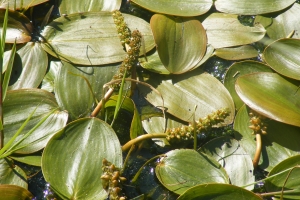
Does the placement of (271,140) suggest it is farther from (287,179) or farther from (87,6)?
(87,6)

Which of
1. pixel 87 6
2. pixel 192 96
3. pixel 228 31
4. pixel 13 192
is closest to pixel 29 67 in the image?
pixel 87 6

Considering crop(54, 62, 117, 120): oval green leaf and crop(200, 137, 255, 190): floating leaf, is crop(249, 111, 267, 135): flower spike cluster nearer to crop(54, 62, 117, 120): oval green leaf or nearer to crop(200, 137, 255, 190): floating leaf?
crop(200, 137, 255, 190): floating leaf

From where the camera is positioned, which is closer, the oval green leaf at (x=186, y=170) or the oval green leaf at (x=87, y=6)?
the oval green leaf at (x=186, y=170)

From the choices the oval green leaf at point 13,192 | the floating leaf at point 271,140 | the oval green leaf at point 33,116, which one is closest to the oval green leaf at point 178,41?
the floating leaf at point 271,140

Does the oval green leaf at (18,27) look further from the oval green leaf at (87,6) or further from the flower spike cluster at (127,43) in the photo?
the flower spike cluster at (127,43)

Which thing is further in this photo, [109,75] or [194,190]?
[109,75]

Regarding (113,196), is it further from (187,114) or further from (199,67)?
(199,67)

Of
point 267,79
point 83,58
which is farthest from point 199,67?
point 83,58

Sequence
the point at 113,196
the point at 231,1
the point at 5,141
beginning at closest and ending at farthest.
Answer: the point at 113,196
the point at 5,141
the point at 231,1

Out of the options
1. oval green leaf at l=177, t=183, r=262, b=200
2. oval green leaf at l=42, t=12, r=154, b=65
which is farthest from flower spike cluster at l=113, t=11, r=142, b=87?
oval green leaf at l=177, t=183, r=262, b=200
